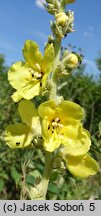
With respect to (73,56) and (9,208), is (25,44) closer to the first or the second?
(73,56)

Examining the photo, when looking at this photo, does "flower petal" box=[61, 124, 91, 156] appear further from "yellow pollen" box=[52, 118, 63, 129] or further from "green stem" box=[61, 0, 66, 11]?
"green stem" box=[61, 0, 66, 11]

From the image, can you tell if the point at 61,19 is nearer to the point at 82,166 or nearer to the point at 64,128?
the point at 64,128

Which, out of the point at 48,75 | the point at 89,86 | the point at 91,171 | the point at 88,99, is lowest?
the point at 91,171

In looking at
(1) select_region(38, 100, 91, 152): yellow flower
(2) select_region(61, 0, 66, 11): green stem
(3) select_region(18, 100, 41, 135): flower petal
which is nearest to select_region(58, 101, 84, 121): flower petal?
(1) select_region(38, 100, 91, 152): yellow flower

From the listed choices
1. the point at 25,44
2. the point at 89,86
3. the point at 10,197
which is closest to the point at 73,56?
the point at 25,44

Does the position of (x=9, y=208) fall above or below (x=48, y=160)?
below

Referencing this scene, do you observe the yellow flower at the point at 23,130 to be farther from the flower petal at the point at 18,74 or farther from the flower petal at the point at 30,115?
the flower petal at the point at 18,74

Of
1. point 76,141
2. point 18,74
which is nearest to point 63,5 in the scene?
point 18,74
